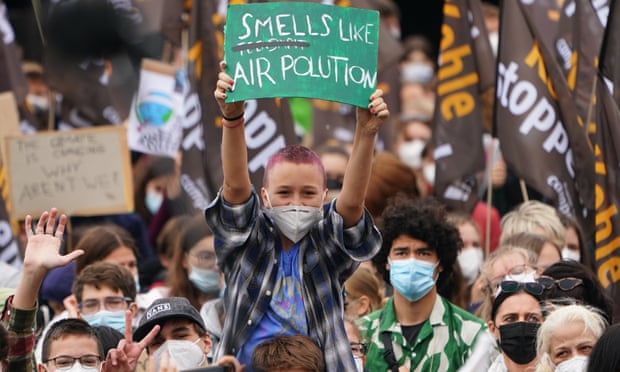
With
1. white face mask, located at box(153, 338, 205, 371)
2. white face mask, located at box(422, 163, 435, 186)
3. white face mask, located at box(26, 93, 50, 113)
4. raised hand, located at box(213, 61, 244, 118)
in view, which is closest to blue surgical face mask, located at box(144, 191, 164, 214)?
white face mask, located at box(422, 163, 435, 186)

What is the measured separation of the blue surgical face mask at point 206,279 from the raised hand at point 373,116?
3.15 metres

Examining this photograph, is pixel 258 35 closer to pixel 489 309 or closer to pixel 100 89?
pixel 489 309

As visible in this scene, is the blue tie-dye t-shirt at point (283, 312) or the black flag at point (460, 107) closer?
the blue tie-dye t-shirt at point (283, 312)

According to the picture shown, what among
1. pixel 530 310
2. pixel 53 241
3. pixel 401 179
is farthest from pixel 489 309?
pixel 53 241

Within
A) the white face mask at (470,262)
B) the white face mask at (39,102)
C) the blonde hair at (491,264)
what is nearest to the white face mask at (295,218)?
the blonde hair at (491,264)

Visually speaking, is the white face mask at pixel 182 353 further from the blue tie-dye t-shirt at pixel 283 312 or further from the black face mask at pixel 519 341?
the black face mask at pixel 519 341

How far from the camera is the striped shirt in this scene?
6.80 meters

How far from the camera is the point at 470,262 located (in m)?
10.3

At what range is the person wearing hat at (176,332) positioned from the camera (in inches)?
289

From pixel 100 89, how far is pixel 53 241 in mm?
6840

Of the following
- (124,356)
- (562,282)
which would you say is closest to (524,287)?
(562,282)

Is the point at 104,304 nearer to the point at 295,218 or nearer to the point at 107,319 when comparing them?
the point at 107,319

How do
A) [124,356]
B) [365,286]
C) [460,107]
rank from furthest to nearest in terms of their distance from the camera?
[460,107] < [365,286] < [124,356]

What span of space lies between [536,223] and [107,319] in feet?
8.95
